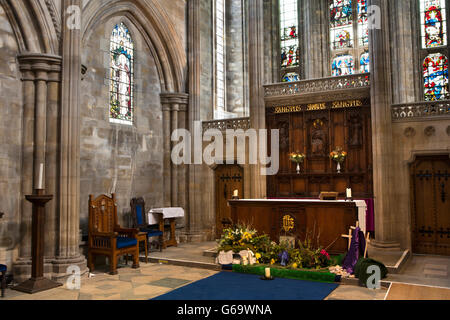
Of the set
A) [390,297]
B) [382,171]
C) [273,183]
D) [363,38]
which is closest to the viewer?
[390,297]

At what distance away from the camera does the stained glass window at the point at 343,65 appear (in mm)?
14641

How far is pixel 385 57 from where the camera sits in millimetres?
9664

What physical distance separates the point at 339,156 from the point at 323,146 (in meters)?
0.67

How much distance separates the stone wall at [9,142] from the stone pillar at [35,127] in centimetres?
11

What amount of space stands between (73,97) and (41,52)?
3.44 ft

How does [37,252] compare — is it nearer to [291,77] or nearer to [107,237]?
[107,237]

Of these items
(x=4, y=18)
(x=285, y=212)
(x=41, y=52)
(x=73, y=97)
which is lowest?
(x=285, y=212)

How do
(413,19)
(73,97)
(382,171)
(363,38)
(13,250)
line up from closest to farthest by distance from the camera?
(13,250), (73,97), (382,171), (413,19), (363,38)

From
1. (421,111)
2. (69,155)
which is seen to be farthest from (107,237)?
(421,111)

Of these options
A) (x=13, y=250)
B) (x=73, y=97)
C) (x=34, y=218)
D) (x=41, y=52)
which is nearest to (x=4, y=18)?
(x=41, y=52)

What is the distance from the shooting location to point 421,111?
932 cm

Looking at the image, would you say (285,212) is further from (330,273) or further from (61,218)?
(61,218)

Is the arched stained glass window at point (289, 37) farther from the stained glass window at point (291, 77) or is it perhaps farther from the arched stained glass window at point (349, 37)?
the arched stained glass window at point (349, 37)

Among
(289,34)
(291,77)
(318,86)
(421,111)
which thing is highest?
(289,34)
